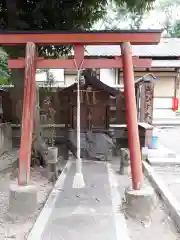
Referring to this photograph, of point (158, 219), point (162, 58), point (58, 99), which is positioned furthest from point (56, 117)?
point (162, 58)

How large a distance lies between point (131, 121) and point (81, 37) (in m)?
1.64

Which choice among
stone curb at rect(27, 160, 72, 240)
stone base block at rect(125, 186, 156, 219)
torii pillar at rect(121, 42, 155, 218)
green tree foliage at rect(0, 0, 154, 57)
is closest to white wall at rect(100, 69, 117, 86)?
green tree foliage at rect(0, 0, 154, 57)

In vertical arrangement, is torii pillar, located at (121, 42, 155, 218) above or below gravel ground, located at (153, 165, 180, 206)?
above

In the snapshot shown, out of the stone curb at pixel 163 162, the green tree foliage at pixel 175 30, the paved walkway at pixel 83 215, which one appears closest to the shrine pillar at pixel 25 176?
the paved walkway at pixel 83 215

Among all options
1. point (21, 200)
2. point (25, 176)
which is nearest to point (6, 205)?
point (21, 200)

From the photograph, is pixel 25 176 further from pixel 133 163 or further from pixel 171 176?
pixel 171 176

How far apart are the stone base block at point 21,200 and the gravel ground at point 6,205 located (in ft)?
0.39

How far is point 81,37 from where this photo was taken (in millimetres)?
5105

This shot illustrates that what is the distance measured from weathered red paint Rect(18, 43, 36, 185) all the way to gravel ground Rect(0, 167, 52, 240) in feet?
2.06

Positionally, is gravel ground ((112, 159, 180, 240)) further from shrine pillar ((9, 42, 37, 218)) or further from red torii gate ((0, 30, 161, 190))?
shrine pillar ((9, 42, 37, 218))

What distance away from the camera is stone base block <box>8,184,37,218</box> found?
4.70 meters

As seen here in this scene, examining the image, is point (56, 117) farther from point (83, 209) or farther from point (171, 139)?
point (83, 209)

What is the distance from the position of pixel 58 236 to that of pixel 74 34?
3.16 meters

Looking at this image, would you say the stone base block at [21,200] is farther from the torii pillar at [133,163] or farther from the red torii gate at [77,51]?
the torii pillar at [133,163]
